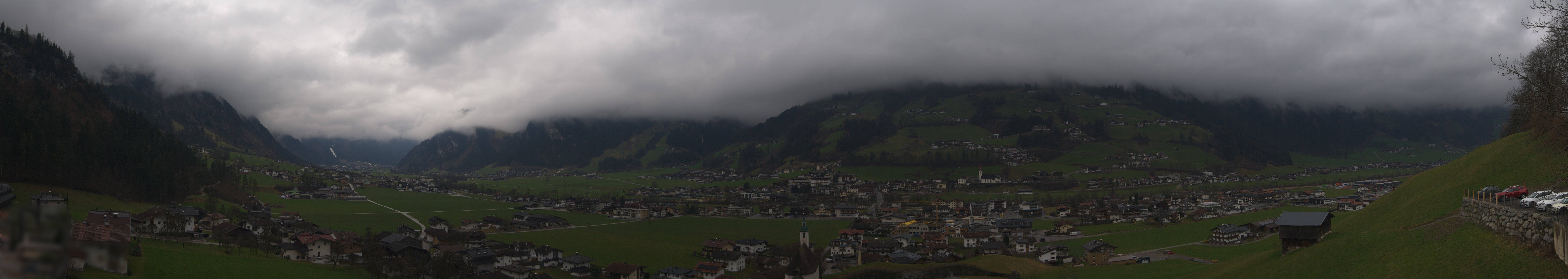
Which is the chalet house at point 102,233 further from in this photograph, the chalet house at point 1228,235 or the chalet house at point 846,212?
the chalet house at point 846,212

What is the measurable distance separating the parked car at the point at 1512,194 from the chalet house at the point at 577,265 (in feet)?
148

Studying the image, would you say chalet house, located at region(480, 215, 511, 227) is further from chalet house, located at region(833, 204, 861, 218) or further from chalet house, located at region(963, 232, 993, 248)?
chalet house, located at region(963, 232, 993, 248)

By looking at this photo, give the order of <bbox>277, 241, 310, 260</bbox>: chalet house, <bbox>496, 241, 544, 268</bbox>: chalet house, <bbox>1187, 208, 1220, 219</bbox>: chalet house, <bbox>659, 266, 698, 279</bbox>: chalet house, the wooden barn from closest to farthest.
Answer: the wooden barn
<bbox>277, 241, 310, 260</bbox>: chalet house
<bbox>659, 266, 698, 279</bbox>: chalet house
<bbox>496, 241, 544, 268</bbox>: chalet house
<bbox>1187, 208, 1220, 219</bbox>: chalet house

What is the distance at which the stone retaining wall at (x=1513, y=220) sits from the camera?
48.1ft

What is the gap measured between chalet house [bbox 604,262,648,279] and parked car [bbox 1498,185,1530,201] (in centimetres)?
4216

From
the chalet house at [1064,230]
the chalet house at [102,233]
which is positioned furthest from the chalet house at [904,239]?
the chalet house at [102,233]

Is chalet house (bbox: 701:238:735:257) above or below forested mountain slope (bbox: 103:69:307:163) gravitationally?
below

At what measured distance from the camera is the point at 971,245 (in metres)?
62.7

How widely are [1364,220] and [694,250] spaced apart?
154 ft

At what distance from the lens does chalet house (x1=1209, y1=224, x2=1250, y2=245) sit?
182 ft

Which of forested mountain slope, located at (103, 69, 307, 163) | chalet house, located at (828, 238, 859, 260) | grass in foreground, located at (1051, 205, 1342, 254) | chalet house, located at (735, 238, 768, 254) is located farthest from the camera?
forested mountain slope, located at (103, 69, 307, 163)

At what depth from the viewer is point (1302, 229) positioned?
2962 centimetres

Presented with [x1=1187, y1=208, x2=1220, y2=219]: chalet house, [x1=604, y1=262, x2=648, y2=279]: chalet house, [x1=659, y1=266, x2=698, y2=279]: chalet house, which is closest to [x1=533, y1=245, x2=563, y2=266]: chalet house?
[x1=604, y1=262, x2=648, y2=279]: chalet house

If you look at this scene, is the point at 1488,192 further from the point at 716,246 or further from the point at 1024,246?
the point at 716,246
